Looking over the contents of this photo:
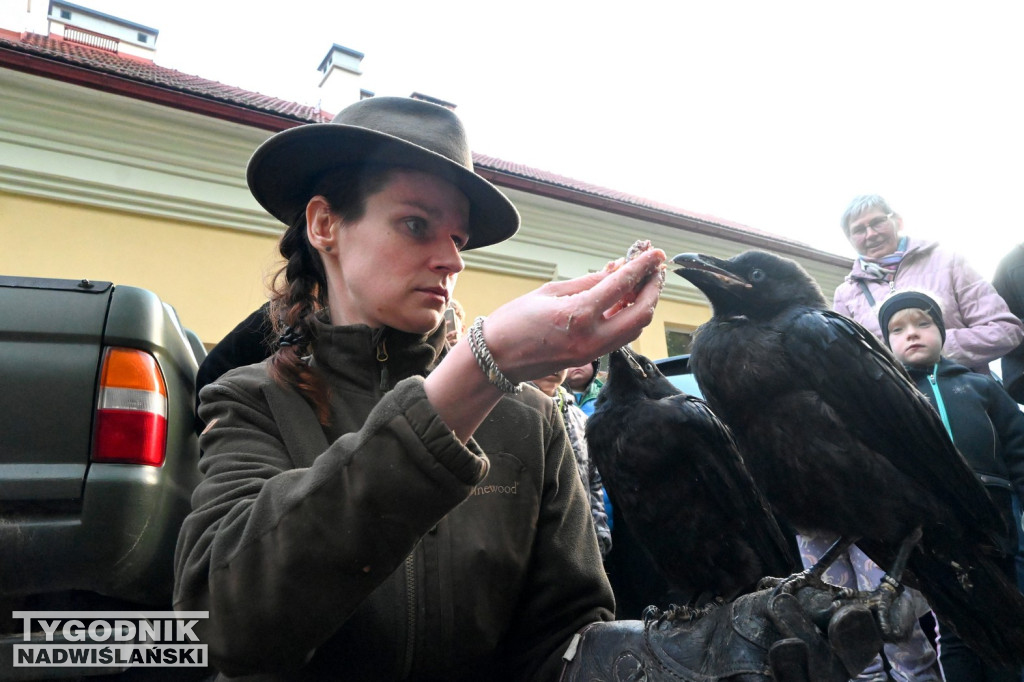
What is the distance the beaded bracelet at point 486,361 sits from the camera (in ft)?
3.66

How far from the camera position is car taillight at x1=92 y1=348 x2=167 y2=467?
93.4 inches

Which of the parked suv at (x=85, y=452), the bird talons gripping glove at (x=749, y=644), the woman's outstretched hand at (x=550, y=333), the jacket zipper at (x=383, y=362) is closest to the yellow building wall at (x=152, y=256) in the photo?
the parked suv at (x=85, y=452)

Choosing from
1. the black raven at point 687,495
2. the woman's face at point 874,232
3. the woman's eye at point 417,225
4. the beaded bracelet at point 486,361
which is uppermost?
the woman's face at point 874,232

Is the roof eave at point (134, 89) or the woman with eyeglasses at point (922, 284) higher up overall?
the roof eave at point (134, 89)

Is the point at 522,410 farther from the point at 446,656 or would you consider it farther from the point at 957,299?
the point at 957,299

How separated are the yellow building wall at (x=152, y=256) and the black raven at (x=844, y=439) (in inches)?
197


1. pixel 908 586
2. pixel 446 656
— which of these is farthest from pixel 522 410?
pixel 908 586

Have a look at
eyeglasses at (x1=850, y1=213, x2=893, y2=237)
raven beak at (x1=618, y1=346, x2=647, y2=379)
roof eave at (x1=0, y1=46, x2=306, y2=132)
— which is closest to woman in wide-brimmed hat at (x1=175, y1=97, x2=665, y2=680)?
raven beak at (x1=618, y1=346, x2=647, y2=379)

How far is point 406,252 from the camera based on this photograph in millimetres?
1566

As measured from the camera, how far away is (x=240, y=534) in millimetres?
1217

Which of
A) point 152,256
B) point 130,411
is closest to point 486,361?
point 130,411

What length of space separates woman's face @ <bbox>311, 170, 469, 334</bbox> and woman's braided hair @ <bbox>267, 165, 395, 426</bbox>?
47mm

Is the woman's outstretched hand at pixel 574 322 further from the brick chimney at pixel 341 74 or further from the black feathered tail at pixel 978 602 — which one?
the brick chimney at pixel 341 74

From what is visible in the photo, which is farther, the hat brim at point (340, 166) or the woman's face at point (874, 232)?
the woman's face at point (874, 232)
